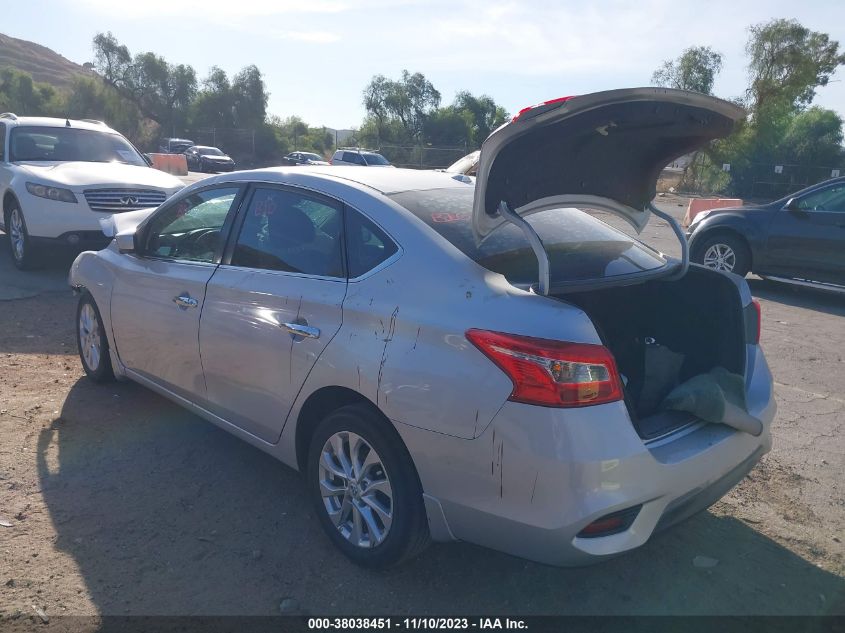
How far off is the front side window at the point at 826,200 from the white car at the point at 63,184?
8053mm

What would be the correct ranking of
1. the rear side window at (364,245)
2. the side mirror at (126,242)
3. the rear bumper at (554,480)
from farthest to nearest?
the side mirror at (126,242) < the rear side window at (364,245) < the rear bumper at (554,480)

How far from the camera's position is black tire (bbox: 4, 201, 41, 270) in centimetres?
880

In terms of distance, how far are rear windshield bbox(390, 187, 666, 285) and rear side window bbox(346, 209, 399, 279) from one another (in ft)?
0.62

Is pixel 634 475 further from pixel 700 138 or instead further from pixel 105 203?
pixel 105 203

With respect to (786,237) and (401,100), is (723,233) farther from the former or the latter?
(401,100)

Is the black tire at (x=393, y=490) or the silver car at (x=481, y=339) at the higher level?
the silver car at (x=481, y=339)

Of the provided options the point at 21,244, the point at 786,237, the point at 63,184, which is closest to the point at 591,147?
the point at 63,184

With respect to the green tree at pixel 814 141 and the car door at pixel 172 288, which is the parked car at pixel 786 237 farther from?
the green tree at pixel 814 141

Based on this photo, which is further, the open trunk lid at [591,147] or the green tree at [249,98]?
the green tree at [249,98]

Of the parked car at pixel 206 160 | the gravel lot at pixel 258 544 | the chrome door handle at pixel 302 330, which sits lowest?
the parked car at pixel 206 160

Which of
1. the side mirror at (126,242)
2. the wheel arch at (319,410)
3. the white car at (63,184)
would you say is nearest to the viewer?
the wheel arch at (319,410)

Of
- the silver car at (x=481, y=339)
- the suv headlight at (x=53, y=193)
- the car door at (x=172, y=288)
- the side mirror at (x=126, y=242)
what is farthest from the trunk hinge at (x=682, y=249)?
the suv headlight at (x=53, y=193)

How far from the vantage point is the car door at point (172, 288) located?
4148 millimetres

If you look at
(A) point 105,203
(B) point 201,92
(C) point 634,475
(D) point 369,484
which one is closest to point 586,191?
(C) point 634,475
